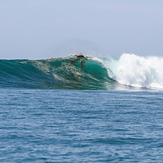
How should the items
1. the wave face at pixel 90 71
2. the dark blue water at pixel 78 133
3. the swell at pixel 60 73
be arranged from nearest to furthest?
the dark blue water at pixel 78 133 → the swell at pixel 60 73 → the wave face at pixel 90 71

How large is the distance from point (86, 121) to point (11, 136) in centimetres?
445

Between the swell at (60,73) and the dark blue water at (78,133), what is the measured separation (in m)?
17.7

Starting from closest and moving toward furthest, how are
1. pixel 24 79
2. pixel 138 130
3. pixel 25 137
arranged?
pixel 25 137, pixel 138 130, pixel 24 79

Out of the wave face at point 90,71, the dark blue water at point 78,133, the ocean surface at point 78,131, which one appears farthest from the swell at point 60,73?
the dark blue water at point 78,133

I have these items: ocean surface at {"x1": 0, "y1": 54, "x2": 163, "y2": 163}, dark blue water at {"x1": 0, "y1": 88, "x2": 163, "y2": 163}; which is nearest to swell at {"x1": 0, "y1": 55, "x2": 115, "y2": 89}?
ocean surface at {"x1": 0, "y1": 54, "x2": 163, "y2": 163}

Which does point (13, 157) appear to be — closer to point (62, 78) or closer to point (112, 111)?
point (112, 111)

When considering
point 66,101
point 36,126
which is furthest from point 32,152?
point 66,101

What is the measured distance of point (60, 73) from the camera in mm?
46500

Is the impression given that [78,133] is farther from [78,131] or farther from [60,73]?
[60,73]

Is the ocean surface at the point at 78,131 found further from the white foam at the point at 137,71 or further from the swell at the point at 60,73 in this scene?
the white foam at the point at 137,71

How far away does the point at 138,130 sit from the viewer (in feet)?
48.5

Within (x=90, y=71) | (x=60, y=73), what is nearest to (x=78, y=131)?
(x=60, y=73)

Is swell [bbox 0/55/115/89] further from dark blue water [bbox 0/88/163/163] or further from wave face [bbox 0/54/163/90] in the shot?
dark blue water [bbox 0/88/163/163]

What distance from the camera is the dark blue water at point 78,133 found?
11.0 meters
